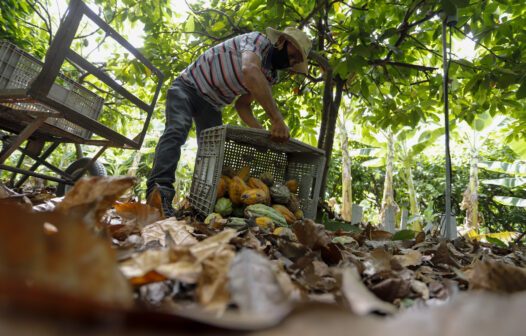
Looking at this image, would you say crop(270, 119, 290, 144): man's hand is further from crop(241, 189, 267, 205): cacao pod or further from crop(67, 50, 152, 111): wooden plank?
crop(67, 50, 152, 111): wooden plank

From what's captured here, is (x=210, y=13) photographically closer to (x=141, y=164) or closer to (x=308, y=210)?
(x=308, y=210)

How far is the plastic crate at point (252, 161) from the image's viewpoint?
180cm

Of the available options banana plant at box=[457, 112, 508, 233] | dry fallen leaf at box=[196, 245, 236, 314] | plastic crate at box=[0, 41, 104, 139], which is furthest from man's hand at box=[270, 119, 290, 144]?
banana plant at box=[457, 112, 508, 233]

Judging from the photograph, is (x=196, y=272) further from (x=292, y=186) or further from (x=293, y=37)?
(x=293, y=37)

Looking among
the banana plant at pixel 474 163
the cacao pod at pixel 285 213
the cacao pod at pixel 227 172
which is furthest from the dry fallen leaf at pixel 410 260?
the banana plant at pixel 474 163

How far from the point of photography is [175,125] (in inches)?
80.5

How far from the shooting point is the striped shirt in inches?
80.7

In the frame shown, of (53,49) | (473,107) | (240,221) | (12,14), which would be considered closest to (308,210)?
(240,221)

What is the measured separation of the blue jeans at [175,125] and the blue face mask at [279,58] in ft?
1.97

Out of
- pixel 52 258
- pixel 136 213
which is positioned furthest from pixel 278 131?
pixel 52 258

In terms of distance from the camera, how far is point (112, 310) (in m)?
0.24

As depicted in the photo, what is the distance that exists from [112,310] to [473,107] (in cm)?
312

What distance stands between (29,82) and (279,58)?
1780 millimetres

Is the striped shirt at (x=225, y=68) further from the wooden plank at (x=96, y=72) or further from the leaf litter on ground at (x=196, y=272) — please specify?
the leaf litter on ground at (x=196, y=272)
